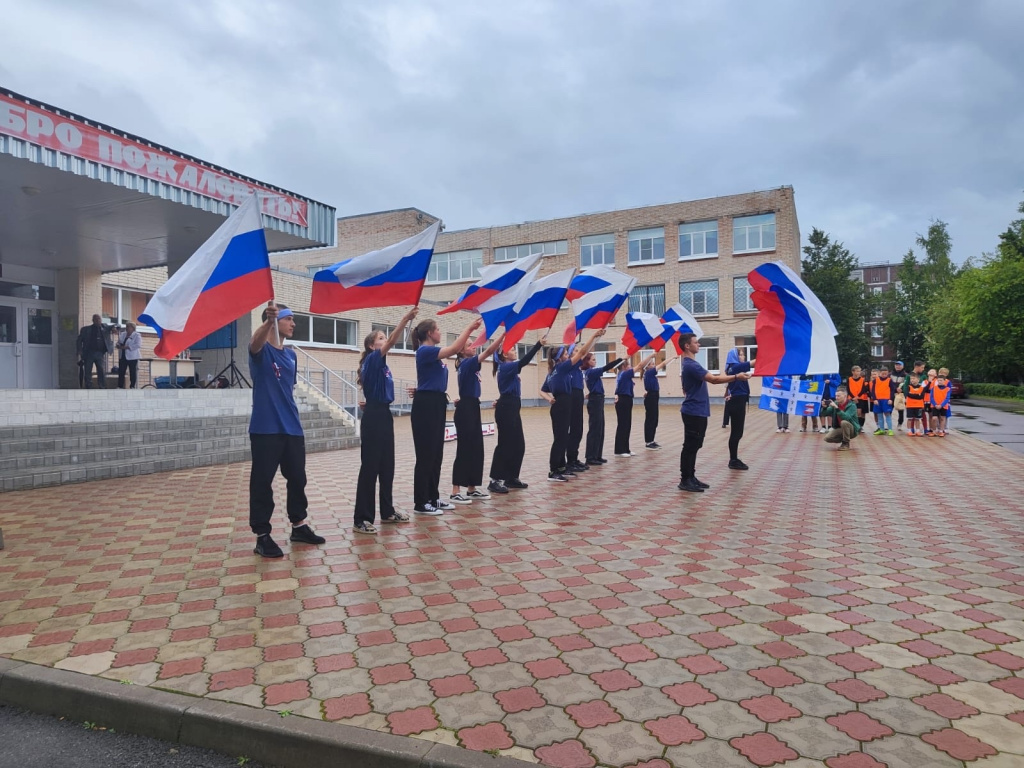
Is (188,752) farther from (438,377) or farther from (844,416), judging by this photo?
(844,416)

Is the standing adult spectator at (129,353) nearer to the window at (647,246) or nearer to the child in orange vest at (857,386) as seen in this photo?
the child in orange vest at (857,386)

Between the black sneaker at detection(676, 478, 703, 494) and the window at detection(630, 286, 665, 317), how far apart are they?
99.2ft

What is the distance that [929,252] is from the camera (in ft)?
221

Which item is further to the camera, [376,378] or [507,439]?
[507,439]

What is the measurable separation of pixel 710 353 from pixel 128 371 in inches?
1152

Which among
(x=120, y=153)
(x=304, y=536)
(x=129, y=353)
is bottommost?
(x=304, y=536)

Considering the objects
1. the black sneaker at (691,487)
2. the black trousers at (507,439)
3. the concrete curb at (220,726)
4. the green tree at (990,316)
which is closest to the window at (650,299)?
the green tree at (990,316)

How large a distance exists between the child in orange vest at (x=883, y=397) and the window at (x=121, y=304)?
18543 mm

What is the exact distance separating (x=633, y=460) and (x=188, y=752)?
9.95m

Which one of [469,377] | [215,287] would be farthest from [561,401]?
[215,287]

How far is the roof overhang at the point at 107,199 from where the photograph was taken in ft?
31.1

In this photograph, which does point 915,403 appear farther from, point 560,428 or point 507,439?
point 507,439

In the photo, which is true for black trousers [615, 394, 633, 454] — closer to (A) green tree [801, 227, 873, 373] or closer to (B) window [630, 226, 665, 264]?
(B) window [630, 226, 665, 264]

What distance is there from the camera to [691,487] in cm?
860
